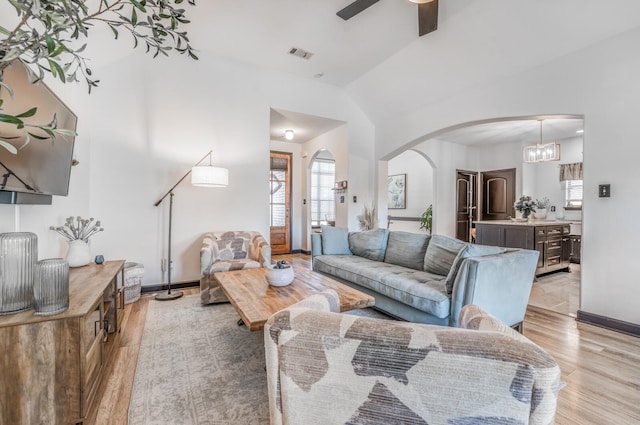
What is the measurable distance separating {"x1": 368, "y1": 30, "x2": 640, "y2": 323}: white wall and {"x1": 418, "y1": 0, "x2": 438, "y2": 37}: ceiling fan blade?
4.60ft

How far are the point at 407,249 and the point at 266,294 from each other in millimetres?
1849

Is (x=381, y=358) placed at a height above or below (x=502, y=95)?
below

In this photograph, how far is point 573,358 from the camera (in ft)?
7.38

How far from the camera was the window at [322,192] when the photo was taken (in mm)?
7695

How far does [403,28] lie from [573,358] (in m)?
3.72

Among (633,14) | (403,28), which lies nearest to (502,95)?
(633,14)

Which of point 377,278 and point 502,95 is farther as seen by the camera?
point 502,95

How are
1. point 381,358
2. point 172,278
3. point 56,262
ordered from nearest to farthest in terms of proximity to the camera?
point 381,358 < point 56,262 < point 172,278

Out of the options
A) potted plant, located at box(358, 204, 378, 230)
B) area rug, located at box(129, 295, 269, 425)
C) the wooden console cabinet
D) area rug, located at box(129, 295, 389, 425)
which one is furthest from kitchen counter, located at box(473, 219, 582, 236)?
the wooden console cabinet

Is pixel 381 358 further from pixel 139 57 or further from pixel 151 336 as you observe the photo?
pixel 139 57

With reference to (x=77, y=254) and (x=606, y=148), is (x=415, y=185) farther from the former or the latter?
(x=77, y=254)

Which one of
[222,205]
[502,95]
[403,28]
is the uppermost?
[403,28]

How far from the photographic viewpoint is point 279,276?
2.37 metres

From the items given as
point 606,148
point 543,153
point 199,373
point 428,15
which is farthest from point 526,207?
point 199,373
